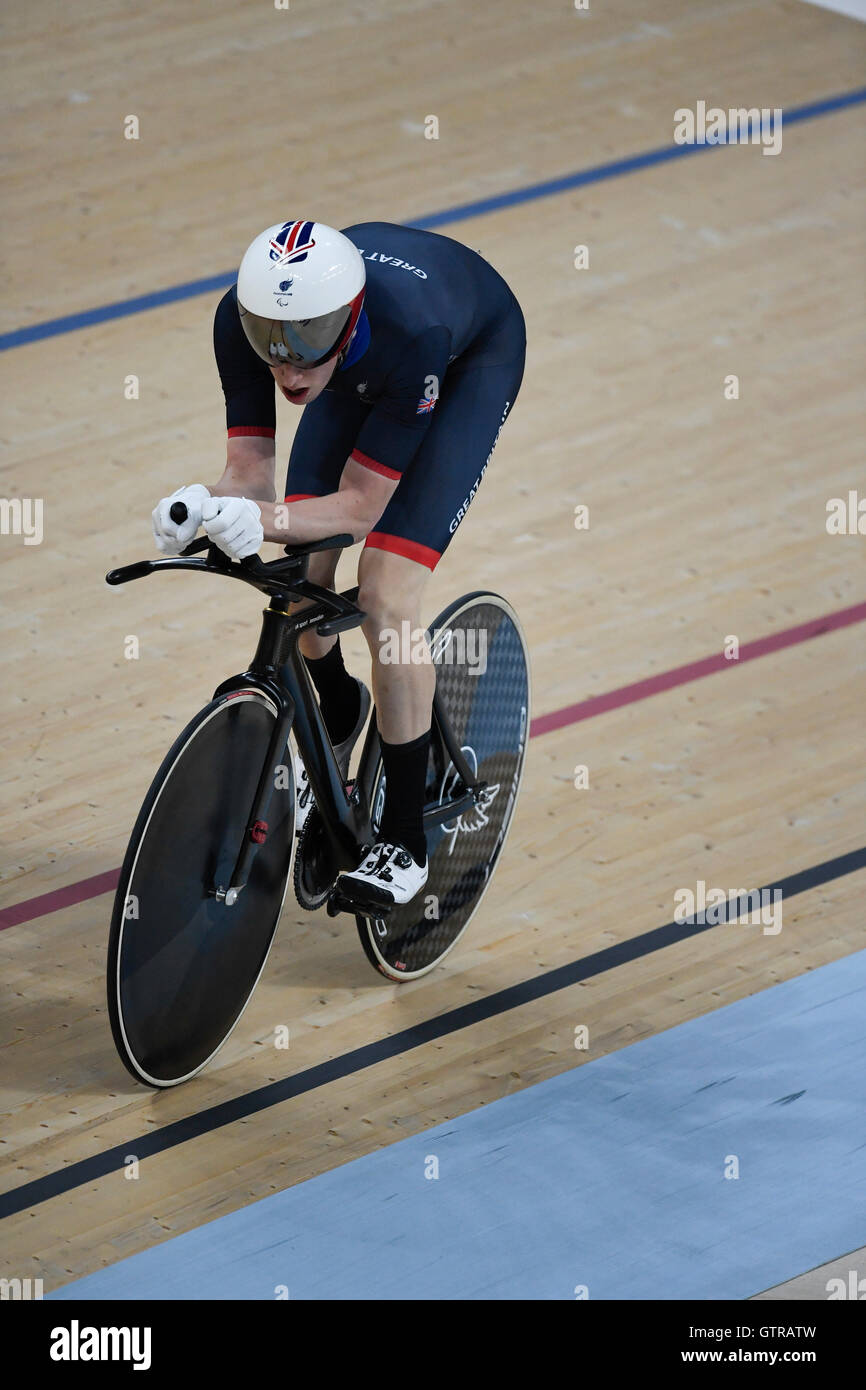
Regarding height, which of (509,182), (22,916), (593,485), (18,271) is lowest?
(22,916)

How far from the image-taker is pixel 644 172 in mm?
6371

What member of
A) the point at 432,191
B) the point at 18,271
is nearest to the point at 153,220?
the point at 18,271

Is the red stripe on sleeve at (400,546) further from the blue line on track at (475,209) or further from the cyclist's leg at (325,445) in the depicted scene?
the blue line on track at (475,209)

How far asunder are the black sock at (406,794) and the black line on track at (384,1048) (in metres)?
0.34

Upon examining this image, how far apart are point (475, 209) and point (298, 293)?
12.2 feet

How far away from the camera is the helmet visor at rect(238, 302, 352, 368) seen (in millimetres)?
2633

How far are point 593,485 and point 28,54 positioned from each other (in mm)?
3467

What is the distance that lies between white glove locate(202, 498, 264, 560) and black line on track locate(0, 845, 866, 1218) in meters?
1.06

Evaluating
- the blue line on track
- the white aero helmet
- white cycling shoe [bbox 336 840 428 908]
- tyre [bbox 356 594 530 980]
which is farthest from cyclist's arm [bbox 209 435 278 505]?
the blue line on track

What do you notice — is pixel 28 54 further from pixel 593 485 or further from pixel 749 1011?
pixel 749 1011

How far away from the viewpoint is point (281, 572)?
280 cm

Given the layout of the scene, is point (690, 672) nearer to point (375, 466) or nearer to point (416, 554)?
point (416, 554)

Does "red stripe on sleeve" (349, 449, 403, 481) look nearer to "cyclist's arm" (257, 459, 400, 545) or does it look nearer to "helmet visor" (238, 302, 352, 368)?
"cyclist's arm" (257, 459, 400, 545)

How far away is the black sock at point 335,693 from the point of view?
3281 mm
